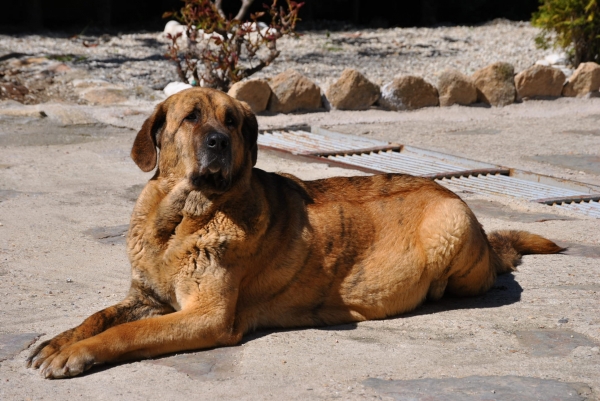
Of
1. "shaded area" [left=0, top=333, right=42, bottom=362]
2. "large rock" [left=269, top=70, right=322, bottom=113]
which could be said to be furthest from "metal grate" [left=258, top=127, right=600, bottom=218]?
"shaded area" [left=0, top=333, right=42, bottom=362]

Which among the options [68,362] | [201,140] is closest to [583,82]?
[201,140]

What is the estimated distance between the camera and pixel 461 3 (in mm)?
23328

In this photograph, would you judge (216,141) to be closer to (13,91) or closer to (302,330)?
(302,330)

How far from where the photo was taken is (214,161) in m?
4.50

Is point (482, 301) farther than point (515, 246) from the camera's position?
No

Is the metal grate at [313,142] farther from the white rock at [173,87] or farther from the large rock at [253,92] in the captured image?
the white rock at [173,87]

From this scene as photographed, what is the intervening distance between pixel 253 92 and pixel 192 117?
303 inches

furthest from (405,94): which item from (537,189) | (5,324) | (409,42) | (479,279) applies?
(5,324)

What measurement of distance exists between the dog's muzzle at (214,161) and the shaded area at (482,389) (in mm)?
1337

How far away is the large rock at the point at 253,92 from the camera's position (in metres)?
12.2

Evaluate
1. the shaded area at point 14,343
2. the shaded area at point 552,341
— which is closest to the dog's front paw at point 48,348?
the shaded area at point 14,343

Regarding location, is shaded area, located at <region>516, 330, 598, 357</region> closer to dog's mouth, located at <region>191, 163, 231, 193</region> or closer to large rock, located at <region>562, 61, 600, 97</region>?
dog's mouth, located at <region>191, 163, 231, 193</region>

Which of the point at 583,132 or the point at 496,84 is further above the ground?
the point at 496,84

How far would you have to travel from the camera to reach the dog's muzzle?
4496 mm
